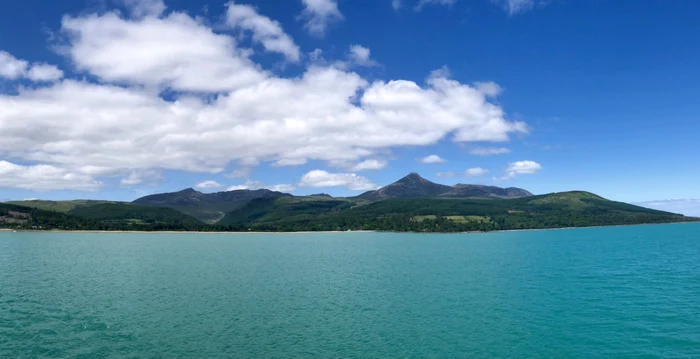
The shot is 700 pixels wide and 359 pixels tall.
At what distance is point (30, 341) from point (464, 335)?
165 ft

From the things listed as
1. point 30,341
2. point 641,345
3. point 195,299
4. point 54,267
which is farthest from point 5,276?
point 641,345

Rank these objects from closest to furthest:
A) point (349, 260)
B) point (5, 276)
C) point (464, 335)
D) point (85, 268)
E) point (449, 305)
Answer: point (464, 335) → point (449, 305) → point (5, 276) → point (85, 268) → point (349, 260)

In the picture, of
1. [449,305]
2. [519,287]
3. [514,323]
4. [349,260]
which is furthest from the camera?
[349,260]

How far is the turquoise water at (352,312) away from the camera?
48.7 metres

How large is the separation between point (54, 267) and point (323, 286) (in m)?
77.7

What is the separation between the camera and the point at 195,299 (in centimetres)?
7506

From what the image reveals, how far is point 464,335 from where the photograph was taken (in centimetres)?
5362

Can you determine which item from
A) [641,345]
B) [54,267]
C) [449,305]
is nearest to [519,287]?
[449,305]

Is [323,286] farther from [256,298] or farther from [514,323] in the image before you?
[514,323]

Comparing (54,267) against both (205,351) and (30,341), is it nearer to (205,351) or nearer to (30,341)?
(30,341)

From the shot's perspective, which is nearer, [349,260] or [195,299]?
[195,299]

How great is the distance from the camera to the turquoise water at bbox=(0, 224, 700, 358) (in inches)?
1916

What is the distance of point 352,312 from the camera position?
6544 centimetres

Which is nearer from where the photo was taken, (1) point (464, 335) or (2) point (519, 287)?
(1) point (464, 335)
